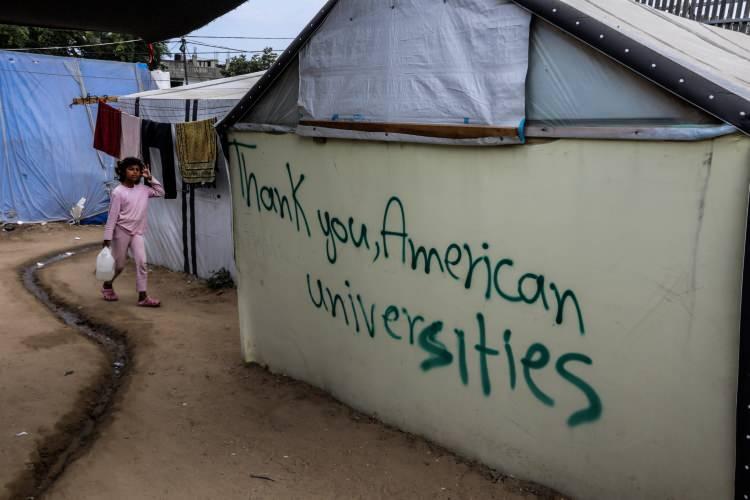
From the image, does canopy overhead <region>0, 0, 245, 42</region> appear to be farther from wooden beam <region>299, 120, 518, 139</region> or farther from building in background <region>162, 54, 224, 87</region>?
building in background <region>162, 54, 224, 87</region>

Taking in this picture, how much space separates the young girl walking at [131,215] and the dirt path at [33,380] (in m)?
1.06

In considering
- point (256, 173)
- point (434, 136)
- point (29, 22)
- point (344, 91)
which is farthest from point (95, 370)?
point (434, 136)

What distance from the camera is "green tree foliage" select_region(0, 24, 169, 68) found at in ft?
62.6

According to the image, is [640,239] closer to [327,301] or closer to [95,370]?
[327,301]

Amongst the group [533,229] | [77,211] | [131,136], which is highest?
[131,136]

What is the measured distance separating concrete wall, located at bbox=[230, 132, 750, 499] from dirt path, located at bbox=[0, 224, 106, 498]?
1.98 metres

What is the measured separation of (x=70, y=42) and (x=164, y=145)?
16495 millimetres

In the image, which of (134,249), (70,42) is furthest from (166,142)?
(70,42)

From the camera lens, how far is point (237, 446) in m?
4.29

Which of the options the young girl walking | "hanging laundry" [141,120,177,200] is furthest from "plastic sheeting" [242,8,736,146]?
"hanging laundry" [141,120,177,200]

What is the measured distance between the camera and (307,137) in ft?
15.3

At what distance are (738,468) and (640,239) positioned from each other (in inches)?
40.6

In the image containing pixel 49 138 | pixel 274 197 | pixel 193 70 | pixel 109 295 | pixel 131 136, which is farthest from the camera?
pixel 193 70

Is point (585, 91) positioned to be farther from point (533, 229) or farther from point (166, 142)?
point (166, 142)
